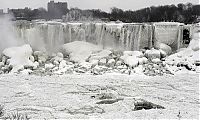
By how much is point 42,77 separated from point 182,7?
22.9 m

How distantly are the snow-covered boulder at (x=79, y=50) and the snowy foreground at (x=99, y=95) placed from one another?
10.2 feet

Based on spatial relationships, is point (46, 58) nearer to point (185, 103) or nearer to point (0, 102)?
point (0, 102)

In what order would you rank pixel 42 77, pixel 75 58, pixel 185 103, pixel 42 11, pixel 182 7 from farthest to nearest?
pixel 42 11
pixel 182 7
pixel 75 58
pixel 42 77
pixel 185 103

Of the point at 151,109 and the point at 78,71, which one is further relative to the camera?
the point at 78,71

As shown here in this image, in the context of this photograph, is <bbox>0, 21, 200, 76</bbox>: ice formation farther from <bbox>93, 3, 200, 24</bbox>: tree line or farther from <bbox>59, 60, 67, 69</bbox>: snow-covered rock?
<bbox>93, 3, 200, 24</bbox>: tree line

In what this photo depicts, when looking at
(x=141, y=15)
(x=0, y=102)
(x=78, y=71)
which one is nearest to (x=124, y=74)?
(x=78, y=71)

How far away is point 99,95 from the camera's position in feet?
39.9

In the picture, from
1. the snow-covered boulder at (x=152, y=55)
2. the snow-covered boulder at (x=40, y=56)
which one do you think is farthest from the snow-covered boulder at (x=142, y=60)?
the snow-covered boulder at (x=40, y=56)

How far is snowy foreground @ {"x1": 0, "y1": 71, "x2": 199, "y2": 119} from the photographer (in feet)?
33.0

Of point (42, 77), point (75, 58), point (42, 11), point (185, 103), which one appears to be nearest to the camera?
point (185, 103)

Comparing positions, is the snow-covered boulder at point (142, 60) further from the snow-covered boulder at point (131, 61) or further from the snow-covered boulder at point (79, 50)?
the snow-covered boulder at point (79, 50)

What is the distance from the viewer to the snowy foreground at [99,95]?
10070 mm

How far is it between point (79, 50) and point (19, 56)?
10.7 ft

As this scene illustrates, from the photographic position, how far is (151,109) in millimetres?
10352
